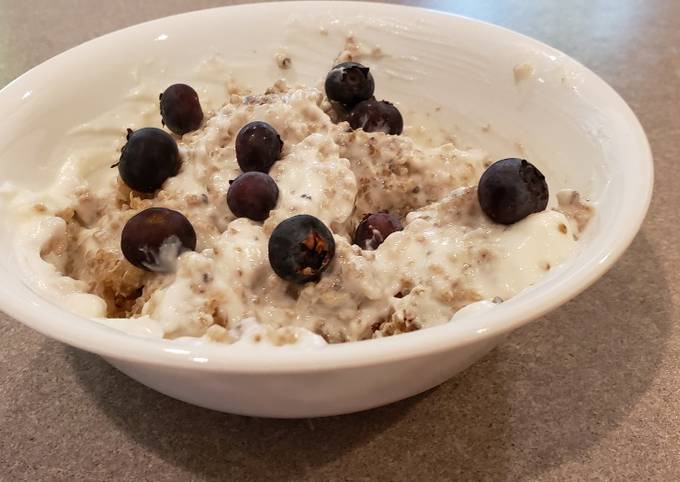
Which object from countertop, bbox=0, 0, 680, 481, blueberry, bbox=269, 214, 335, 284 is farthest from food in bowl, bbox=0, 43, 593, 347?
countertop, bbox=0, 0, 680, 481

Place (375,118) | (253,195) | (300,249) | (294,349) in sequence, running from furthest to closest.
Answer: (375,118) → (253,195) → (300,249) → (294,349)

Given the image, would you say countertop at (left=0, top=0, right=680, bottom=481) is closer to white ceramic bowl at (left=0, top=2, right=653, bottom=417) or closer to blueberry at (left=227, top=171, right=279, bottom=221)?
white ceramic bowl at (left=0, top=2, right=653, bottom=417)

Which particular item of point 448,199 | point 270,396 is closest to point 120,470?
point 270,396

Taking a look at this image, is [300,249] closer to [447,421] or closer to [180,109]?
[447,421]

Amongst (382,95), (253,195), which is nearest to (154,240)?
(253,195)

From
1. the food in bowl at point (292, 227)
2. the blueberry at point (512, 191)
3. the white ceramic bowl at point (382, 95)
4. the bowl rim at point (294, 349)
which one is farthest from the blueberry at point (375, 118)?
the bowl rim at point (294, 349)

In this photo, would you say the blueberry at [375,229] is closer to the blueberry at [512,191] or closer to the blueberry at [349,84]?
the blueberry at [512,191]

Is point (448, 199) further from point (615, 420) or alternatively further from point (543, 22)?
point (543, 22)

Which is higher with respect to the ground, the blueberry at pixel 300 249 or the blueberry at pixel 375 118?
the blueberry at pixel 300 249
